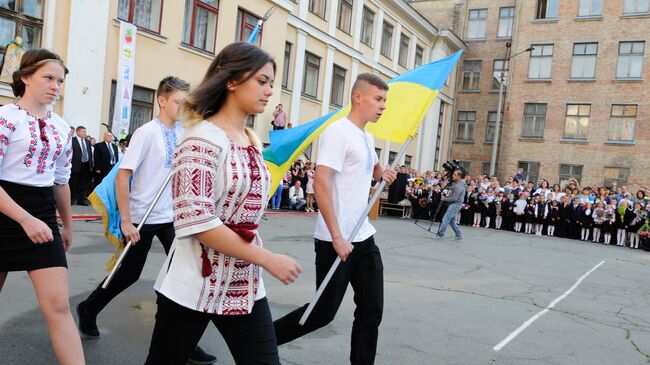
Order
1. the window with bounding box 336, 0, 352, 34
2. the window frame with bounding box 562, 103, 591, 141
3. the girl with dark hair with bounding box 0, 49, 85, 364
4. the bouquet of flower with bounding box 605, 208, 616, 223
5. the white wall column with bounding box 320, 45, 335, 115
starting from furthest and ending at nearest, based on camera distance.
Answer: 1. the window frame with bounding box 562, 103, 591, 141
2. the window with bounding box 336, 0, 352, 34
3. the white wall column with bounding box 320, 45, 335, 115
4. the bouquet of flower with bounding box 605, 208, 616, 223
5. the girl with dark hair with bounding box 0, 49, 85, 364

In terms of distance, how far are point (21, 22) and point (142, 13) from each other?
354cm

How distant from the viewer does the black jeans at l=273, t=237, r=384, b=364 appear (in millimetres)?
3516

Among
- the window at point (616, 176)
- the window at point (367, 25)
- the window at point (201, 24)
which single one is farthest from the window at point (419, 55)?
the window at point (201, 24)

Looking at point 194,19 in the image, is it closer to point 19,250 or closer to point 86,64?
point 86,64

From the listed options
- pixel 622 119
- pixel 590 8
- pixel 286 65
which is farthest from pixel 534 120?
pixel 286 65

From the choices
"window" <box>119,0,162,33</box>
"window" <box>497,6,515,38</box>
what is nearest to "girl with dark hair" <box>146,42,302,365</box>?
"window" <box>119,0,162,33</box>

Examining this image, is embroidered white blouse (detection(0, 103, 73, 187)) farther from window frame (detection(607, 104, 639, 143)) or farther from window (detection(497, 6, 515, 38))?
window (detection(497, 6, 515, 38))

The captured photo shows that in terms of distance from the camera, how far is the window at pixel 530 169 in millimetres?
34281

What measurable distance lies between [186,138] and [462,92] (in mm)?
38282

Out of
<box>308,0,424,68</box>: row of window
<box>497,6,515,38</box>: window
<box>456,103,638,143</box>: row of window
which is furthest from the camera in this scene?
<box>497,6,515,38</box>: window

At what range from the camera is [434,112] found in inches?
1417

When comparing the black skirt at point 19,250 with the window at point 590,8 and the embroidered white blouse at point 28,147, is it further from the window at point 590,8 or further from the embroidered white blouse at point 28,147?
the window at point 590,8

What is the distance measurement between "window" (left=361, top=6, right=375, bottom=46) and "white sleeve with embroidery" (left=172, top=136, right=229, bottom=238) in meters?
27.3

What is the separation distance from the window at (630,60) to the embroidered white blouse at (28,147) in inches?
1370
